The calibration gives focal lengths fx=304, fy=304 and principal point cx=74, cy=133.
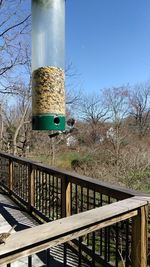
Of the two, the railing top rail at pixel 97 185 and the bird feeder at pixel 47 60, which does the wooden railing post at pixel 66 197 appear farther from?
the bird feeder at pixel 47 60

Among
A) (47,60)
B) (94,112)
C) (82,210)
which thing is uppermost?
(94,112)

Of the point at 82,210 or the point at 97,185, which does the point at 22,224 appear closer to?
the point at 82,210

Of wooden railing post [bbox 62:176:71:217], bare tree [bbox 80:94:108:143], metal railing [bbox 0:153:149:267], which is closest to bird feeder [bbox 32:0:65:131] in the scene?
metal railing [bbox 0:153:149:267]

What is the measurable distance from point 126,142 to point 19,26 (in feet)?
27.5

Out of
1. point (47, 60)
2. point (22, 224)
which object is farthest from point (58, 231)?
point (22, 224)

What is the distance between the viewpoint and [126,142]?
16.6 m

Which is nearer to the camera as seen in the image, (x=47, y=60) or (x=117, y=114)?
(x=47, y=60)

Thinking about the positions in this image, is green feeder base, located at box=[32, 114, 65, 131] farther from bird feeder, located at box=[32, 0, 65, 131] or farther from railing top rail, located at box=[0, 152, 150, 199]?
railing top rail, located at box=[0, 152, 150, 199]

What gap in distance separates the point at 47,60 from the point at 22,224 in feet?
7.54

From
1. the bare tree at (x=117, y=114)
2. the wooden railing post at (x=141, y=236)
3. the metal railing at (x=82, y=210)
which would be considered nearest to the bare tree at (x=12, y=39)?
the bare tree at (x=117, y=114)

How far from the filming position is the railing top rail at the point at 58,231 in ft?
4.47

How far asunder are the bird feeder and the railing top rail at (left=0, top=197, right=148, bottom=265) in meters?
0.99

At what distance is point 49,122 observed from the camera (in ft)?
8.73

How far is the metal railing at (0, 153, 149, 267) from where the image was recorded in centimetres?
190
